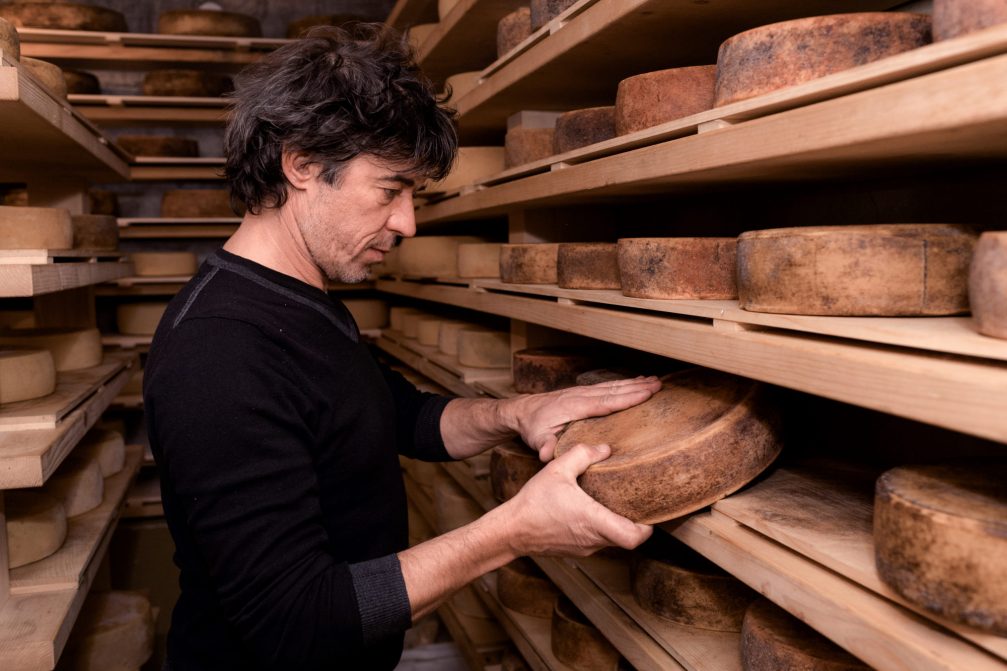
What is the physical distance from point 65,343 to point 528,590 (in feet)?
6.18

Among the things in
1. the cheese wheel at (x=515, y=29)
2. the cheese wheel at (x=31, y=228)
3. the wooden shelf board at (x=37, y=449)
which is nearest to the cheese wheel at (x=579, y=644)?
the wooden shelf board at (x=37, y=449)

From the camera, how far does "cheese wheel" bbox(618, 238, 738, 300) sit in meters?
1.41

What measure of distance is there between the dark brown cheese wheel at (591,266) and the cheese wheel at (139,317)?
3864 millimetres

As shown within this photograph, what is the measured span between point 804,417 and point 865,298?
709mm

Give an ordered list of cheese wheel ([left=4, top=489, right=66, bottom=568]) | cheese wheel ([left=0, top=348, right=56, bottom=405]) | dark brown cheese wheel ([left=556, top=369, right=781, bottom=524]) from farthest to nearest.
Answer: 1. cheese wheel ([left=0, top=348, right=56, bottom=405])
2. cheese wheel ([left=4, top=489, right=66, bottom=568])
3. dark brown cheese wheel ([left=556, top=369, right=781, bottom=524])

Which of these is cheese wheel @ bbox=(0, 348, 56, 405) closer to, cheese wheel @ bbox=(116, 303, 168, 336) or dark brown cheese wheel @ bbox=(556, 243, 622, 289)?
dark brown cheese wheel @ bbox=(556, 243, 622, 289)

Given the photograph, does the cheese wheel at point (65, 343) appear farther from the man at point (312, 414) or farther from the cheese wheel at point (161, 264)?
the cheese wheel at point (161, 264)

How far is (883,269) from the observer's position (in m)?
1.04

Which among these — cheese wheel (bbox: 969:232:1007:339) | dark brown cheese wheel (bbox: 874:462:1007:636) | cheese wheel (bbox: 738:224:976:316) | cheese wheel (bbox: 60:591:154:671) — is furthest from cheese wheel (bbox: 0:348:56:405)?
cheese wheel (bbox: 969:232:1007:339)

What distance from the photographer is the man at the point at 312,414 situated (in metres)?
1.36

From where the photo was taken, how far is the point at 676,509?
4.28 ft

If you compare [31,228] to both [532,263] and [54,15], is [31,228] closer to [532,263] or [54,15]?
[532,263]

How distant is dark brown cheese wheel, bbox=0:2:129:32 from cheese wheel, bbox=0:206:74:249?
10.7ft

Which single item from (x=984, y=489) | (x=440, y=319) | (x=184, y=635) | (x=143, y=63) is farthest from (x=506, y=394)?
(x=143, y=63)
